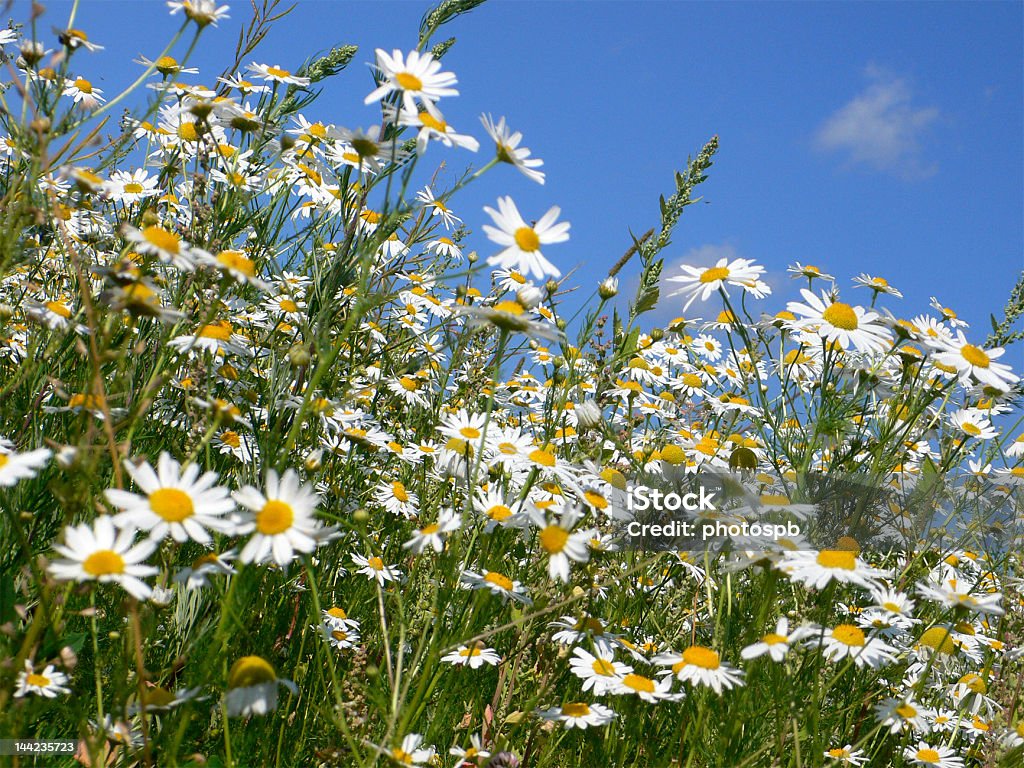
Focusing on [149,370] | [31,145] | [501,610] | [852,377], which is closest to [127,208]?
[149,370]

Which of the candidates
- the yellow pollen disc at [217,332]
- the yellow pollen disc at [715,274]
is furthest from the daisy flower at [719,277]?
the yellow pollen disc at [217,332]

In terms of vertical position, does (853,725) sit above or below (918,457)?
below

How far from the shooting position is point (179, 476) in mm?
1396

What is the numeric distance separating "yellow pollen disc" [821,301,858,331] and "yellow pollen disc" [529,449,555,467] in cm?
99

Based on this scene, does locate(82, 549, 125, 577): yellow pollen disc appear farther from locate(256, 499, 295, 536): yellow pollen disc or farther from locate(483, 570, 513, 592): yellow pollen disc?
locate(483, 570, 513, 592): yellow pollen disc

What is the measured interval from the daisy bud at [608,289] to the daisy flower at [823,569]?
1.10 m

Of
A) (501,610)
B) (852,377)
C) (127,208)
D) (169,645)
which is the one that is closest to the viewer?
(169,645)

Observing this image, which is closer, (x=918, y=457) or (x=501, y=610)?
(x=501, y=610)

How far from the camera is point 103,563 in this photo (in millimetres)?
1246

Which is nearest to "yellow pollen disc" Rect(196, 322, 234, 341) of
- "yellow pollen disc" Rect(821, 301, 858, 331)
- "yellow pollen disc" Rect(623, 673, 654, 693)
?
"yellow pollen disc" Rect(623, 673, 654, 693)

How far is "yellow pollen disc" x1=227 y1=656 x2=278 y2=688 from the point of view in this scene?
1.33 metres

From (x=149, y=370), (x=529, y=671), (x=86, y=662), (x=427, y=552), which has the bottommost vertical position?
(x=86, y=662)

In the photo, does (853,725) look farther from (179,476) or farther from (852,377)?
(179,476)

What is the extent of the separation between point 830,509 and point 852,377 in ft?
1.76
